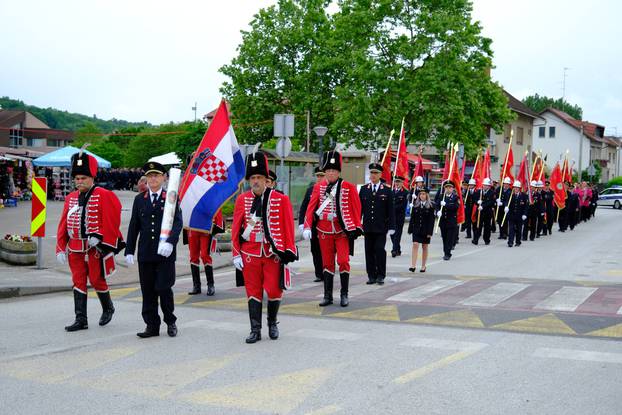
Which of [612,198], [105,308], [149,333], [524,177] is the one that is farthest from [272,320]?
[612,198]

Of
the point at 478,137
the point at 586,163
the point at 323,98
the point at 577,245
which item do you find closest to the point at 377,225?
the point at 577,245

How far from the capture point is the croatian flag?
1116 cm

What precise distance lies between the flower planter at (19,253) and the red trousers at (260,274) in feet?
25.0

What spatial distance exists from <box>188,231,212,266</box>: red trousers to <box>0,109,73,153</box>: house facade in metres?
85.6

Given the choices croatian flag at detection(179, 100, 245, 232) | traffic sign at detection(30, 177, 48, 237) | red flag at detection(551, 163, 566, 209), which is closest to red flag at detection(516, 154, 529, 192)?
red flag at detection(551, 163, 566, 209)

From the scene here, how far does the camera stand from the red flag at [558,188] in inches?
1148

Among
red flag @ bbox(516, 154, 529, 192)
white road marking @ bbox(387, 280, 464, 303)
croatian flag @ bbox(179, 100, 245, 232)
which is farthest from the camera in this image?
red flag @ bbox(516, 154, 529, 192)

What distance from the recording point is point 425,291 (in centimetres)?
1167

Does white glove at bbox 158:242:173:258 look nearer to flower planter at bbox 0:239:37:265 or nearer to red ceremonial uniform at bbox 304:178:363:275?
red ceremonial uniform at bbox 304:178:363:275

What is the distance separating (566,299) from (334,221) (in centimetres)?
356

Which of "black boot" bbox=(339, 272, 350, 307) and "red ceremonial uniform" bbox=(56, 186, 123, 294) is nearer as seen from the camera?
"red ceremonial uniform" bbox=(56, 186, 123, 294)

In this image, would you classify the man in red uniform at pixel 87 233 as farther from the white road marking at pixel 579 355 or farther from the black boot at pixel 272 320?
the white road marking at pixel 579 355

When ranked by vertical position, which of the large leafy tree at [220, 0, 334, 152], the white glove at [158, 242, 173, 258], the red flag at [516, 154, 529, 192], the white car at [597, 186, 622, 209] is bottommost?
the white car at [597, 186, 622, 209]

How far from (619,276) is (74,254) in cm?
1023
